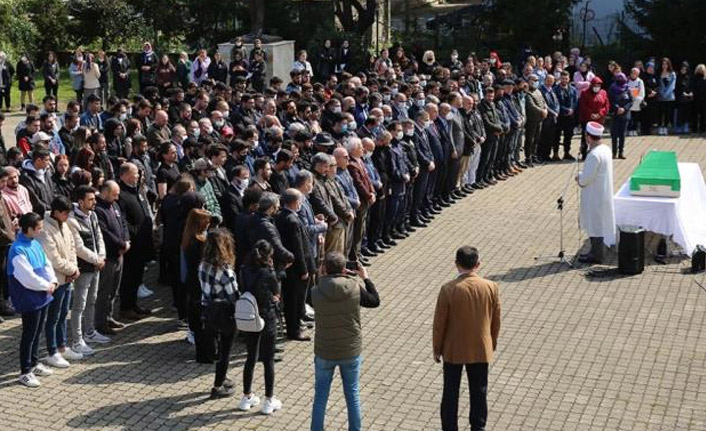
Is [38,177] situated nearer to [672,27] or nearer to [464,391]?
[464,391]

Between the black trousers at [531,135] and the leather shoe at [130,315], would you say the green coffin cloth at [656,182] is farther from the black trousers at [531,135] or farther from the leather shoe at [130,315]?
the leather shoe at [130,315]

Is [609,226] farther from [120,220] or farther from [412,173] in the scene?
[120,220]

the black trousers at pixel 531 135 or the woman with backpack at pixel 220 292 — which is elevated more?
the black trousers at pixel 531 135

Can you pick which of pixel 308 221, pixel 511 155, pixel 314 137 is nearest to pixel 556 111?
Result: pixel 511 155

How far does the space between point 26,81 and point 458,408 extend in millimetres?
20737

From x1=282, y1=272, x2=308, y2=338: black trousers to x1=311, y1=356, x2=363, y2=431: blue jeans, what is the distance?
8.59 ft

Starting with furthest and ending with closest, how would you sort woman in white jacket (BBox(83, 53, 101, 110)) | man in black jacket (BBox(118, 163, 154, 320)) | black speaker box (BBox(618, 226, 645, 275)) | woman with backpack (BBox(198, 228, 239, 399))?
woman in white jacket (BBox(83, 53, 101, 110)) → black speaker box (BBox(618, 226, 645, 275)) → man in black jacket (BBox(118, 163, 154, 320)) → woman with backpack (BBox(198, 228, 239, 399))

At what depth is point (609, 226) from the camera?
14.8 metres

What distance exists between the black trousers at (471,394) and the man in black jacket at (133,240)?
4.62m

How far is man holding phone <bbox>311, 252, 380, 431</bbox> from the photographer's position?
8.85 m

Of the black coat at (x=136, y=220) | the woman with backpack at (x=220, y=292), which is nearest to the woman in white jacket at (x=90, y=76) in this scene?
the black coat at (x=136, y=220)

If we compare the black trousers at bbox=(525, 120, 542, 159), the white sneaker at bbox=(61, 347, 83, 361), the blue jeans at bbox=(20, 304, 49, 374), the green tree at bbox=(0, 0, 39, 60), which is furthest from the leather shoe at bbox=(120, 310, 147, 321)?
the green tree at bbox=(0, 0, 39, 60)

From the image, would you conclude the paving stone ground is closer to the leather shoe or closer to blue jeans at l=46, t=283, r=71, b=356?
the leather shoe

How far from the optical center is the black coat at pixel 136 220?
12.4 meters
